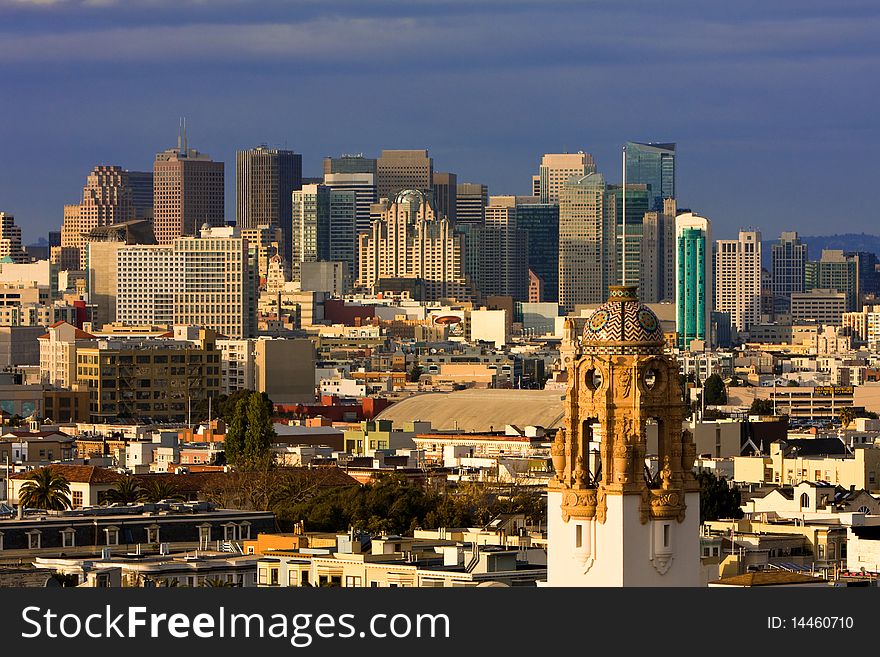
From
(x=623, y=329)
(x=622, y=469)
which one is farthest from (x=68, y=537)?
(x=622, y=469)

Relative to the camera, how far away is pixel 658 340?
34656 mm

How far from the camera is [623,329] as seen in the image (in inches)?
1361

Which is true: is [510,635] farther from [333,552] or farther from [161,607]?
[333,552]

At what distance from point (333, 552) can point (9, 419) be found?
89425 mm

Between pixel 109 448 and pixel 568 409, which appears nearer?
pixel 568 409

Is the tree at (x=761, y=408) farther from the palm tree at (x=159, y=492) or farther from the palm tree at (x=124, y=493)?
the palm tree at (x=124, y=493)

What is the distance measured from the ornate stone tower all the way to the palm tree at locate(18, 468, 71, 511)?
38580 mm

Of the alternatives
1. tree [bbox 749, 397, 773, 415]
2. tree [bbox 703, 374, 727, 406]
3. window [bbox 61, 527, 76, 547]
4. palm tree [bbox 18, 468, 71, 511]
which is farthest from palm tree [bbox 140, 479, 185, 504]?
tree [bbox 703, 374, 727, 406]

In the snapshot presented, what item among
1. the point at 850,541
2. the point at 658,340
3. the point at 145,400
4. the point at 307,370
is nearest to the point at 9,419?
the point at 145,400

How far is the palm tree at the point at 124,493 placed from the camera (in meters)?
77.6

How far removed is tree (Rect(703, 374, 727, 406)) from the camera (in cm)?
17450

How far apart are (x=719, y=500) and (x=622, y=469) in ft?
148

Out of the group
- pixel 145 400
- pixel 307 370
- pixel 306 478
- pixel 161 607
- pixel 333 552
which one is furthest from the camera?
pixel 307 370

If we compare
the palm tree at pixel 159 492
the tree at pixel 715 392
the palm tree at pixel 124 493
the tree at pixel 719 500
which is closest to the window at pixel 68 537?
the palm tree at pixel 159 492
